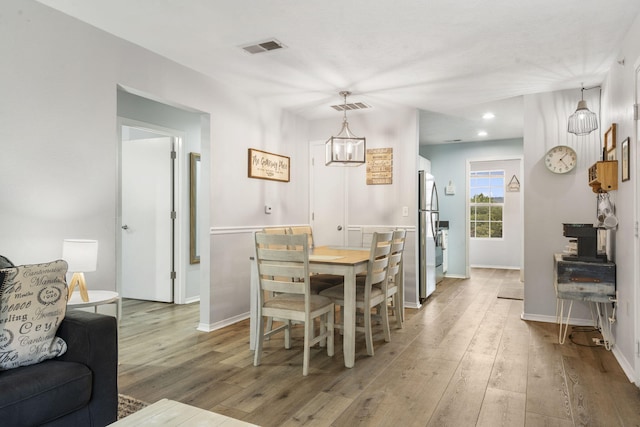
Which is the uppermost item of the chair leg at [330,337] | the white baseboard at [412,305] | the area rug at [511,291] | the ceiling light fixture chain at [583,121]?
the ceiling light fixture chain at [583,121]

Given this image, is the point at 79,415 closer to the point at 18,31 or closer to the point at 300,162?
the point at 18,31

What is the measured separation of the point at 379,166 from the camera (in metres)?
5.04

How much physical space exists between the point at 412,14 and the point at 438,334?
8.78 ft

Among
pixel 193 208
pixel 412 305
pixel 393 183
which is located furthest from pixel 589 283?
pixel 193 208

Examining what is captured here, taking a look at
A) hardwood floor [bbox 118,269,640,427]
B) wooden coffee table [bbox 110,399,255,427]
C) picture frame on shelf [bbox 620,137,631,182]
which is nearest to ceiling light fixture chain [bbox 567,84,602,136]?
picture frame on shelf [bbox 620,137,631,182]

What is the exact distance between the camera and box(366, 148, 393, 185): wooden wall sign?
4.98 m

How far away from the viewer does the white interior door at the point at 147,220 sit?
16.0 feet

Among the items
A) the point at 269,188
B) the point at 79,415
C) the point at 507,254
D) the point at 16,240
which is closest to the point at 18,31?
the point at 16,240

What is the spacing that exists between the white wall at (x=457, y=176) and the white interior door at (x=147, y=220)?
464 cm

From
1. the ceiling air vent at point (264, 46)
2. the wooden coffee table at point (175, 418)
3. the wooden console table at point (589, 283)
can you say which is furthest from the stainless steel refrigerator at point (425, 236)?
the wooden coffee table at point (175, 418)

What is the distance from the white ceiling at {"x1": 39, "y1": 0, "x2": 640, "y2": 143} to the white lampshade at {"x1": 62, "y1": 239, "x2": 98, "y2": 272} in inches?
59.1

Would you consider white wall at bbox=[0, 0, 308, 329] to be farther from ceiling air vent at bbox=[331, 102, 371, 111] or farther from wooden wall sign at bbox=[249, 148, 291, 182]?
ceiling air vent at bbox=[331, 102, 371, 111]

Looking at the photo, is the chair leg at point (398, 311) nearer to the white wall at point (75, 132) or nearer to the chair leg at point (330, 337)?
the chair leg at point (330, 337)

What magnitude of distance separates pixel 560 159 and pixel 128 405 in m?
4.31
